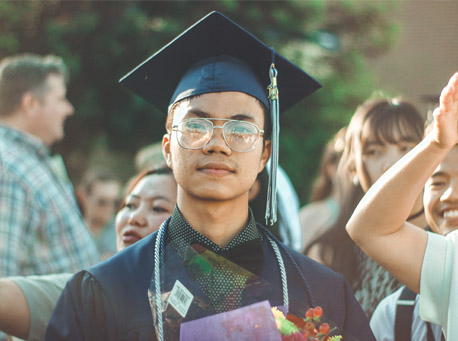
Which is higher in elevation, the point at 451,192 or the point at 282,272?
the point at 451,192

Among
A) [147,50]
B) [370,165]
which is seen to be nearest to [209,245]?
[370,165]

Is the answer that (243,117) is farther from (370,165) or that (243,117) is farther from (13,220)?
(13,220)

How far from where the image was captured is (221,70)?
7.48ft

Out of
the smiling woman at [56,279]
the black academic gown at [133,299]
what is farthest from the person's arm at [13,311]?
the black academic gown at [133,299]

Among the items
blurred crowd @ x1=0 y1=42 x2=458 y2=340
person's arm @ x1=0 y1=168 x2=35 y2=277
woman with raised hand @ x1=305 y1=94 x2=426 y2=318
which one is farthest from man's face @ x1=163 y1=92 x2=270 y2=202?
person's arm @ x1=0 y1=168 x2=35 y2=277

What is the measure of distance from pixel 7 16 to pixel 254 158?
33.7ft

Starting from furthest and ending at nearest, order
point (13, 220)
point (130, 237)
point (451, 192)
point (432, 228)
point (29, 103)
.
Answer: point (29, 103) < point (13, 220) < point (130, 237) < point (432, 228) < point (451, 192)

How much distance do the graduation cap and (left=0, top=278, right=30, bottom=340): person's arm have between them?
94 centimetres

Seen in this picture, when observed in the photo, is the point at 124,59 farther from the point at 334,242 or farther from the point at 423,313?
the point at 423,313

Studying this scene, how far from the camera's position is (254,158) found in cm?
219

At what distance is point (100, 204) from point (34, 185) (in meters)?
2.77

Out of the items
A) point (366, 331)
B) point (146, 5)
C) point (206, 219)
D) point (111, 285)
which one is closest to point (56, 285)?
point (111, 285)

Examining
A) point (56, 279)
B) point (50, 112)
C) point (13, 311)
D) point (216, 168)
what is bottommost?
point (13, 311)

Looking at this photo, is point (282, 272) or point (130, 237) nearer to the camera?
point (282, 272)
